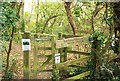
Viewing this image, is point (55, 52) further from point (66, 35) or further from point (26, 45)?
point (66, 35)

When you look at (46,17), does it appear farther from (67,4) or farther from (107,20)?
(107,20)

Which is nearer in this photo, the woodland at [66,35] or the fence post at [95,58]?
the woodland at [66,35]

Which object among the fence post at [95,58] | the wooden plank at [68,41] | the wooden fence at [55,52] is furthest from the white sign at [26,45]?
the fence post at [95,58]

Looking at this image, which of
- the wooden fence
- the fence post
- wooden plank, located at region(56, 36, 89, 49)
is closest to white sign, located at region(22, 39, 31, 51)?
the wooden fence

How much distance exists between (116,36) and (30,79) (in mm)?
1054

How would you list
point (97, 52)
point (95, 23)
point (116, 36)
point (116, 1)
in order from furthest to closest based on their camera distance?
point (95, 23)
point (97, 52)
point (116, 36)
point (116, 1)

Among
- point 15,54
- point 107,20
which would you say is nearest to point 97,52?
point 107,20

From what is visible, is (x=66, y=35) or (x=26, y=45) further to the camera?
(x=66, y=35)

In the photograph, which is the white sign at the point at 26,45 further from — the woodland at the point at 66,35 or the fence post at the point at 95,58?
the fence post at the point at 95,58

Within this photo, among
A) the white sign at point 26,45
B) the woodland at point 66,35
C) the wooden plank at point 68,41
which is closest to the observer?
the woodland at point 66,35

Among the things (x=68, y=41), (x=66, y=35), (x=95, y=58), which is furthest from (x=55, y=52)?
(x=66, y=35)

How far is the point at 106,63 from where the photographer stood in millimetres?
2590

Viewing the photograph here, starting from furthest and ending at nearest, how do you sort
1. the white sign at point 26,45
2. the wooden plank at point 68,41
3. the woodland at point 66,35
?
the white sign at point 26,45
the wooden plank at point 68,41
the woodland at point 66,35

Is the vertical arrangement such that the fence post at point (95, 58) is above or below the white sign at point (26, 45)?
below
